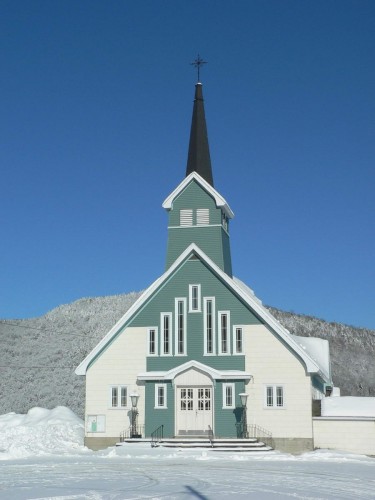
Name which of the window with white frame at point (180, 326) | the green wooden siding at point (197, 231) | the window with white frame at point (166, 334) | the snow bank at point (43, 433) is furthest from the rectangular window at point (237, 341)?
the snow bank at point (43, 433)

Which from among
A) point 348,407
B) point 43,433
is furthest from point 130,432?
point 348,407

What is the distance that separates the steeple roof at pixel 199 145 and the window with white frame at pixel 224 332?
7637mm

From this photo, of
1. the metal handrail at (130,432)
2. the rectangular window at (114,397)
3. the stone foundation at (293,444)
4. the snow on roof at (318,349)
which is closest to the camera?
the stone foundation at (293,444)

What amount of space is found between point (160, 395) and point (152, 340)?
7.78 ft

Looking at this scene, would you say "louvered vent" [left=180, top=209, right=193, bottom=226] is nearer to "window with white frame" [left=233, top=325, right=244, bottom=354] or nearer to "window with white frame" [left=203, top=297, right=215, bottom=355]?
"window with white frame" [left=203, top=297, right=215, bottom=355]

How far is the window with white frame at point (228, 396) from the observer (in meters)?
30.5

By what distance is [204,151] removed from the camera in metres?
36.9

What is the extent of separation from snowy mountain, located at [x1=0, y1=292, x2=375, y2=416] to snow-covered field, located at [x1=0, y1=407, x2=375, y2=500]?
22.5 meters

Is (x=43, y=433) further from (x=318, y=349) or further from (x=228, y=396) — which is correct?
(x=318, y=349)

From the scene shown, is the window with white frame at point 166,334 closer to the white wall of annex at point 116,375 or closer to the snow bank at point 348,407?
the white wall of annex at point 116,375

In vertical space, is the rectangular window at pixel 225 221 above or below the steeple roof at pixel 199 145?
below

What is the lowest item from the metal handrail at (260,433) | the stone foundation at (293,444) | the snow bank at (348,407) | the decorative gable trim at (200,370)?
the stone foundation at (293,444)

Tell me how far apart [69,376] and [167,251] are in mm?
28094

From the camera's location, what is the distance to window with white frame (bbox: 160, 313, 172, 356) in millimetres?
31594
